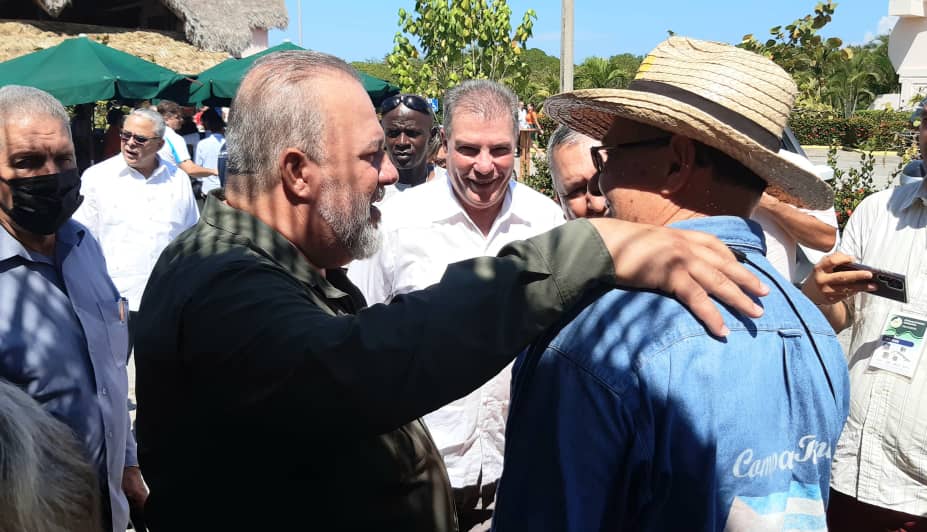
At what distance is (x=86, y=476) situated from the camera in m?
1.76

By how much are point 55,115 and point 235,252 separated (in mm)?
2209

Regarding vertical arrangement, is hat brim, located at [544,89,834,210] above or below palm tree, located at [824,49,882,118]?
above

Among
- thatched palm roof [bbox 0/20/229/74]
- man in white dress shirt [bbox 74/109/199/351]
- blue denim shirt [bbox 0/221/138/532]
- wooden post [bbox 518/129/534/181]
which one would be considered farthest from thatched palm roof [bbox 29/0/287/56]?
blue denim shirt [bbox 0/221/138/532]

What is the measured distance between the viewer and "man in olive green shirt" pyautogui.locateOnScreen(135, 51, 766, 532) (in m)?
1.38

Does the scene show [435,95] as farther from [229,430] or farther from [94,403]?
[229,430]

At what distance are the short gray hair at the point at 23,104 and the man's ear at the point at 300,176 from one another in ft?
6.61

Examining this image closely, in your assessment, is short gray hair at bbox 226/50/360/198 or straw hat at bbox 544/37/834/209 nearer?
straw hat at bbox 544/37/834/209

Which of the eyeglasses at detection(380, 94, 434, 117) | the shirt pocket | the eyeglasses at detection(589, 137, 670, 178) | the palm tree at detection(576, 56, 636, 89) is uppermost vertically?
the eyeglasses at detection(589, 137, 670, 178)

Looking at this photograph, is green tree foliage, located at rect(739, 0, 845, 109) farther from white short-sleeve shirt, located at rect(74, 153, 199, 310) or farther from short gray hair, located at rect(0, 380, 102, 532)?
short gray hair, located at rect(0, 380, 102, 532)

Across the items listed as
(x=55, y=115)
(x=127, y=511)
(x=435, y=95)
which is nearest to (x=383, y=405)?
(x=127, y=511)

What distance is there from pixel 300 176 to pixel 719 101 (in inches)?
37.4

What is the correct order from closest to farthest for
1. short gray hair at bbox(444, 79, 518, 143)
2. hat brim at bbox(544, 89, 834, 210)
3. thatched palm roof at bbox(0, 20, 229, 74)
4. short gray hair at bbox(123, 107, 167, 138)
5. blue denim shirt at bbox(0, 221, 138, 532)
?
hat brim at bbox(544, 89, 834, 210)
blue denim shirt at bbox(0, 221, 138, 532)
short gray hair at bbox(444, 79, 518, 143)
short gray hair at bbox(123, 107, 167, 138)
thatched palm roof at bbox(0, 20, 229, 74)

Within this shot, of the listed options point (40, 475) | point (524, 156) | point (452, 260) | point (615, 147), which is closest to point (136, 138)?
point (452, 260)

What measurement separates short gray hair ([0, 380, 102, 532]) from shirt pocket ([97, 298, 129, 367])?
5.36 feet
